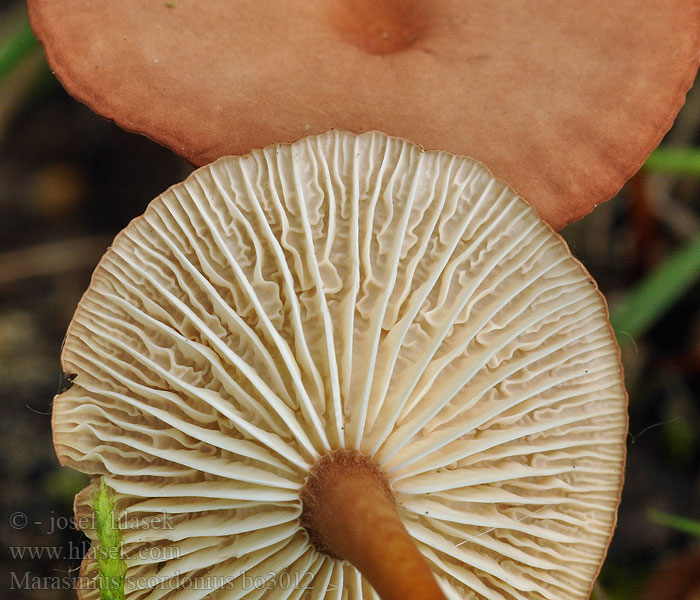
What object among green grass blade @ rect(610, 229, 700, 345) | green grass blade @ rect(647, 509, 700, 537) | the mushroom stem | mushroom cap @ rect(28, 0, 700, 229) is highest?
mushroom cap @ rect(28, 0, 700, 229)

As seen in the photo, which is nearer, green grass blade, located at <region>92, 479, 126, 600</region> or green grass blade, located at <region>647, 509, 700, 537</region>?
green grass blade, located at <region>92, 479, 126, 600</region>

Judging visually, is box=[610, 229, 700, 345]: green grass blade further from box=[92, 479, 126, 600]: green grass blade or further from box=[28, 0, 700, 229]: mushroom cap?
box=[92, 479, 126, 600]: green grass blade

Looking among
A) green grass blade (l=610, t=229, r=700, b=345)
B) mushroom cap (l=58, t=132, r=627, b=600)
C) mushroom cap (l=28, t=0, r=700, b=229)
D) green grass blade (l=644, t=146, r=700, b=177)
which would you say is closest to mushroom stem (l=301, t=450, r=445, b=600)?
mushroom cap (l=58, t=132, r=627, b=600)

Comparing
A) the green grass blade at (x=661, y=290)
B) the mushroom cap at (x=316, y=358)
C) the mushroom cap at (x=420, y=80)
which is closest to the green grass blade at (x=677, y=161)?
the green grass blade at (x=661, y=290)

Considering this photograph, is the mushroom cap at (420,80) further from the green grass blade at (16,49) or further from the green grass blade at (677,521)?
the green grass blade at (677,521)

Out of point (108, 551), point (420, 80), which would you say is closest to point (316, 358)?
point (108, 551)

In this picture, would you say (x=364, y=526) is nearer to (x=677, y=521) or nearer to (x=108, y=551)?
(x=108, y=551)

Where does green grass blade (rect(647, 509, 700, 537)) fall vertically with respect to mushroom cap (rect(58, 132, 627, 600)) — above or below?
below

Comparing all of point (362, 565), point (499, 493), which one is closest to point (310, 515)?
point (362, 565)
